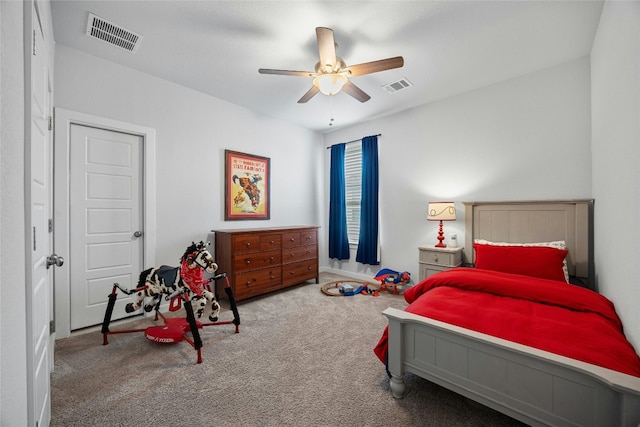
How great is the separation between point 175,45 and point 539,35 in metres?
3.28

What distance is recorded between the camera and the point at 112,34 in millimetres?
2230

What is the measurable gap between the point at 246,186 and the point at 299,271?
4.96 feet

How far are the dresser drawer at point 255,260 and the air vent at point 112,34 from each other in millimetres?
2350

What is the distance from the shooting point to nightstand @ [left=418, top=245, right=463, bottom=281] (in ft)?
10.2

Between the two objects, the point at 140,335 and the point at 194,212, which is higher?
the point at 194,212

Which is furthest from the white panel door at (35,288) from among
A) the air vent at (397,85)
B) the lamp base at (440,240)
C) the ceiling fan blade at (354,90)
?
the lamp base at (440,240)

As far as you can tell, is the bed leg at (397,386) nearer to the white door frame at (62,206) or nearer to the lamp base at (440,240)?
the lamp base at (440,240)

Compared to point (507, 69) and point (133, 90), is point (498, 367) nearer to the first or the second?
point (507, 69)

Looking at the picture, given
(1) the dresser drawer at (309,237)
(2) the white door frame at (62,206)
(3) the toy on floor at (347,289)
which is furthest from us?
(1) the dresser drawer at (309,237)

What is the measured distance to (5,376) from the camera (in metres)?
Result: 0.74

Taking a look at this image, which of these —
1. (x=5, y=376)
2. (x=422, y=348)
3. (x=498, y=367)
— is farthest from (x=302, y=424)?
(x=5, y=376)

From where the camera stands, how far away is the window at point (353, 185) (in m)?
4.61

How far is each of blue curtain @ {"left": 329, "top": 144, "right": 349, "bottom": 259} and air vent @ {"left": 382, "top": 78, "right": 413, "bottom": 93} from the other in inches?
60.0

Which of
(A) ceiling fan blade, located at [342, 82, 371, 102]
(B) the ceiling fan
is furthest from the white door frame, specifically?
(A) ceiling fan blade, located at [342, 82, 371, 102]
